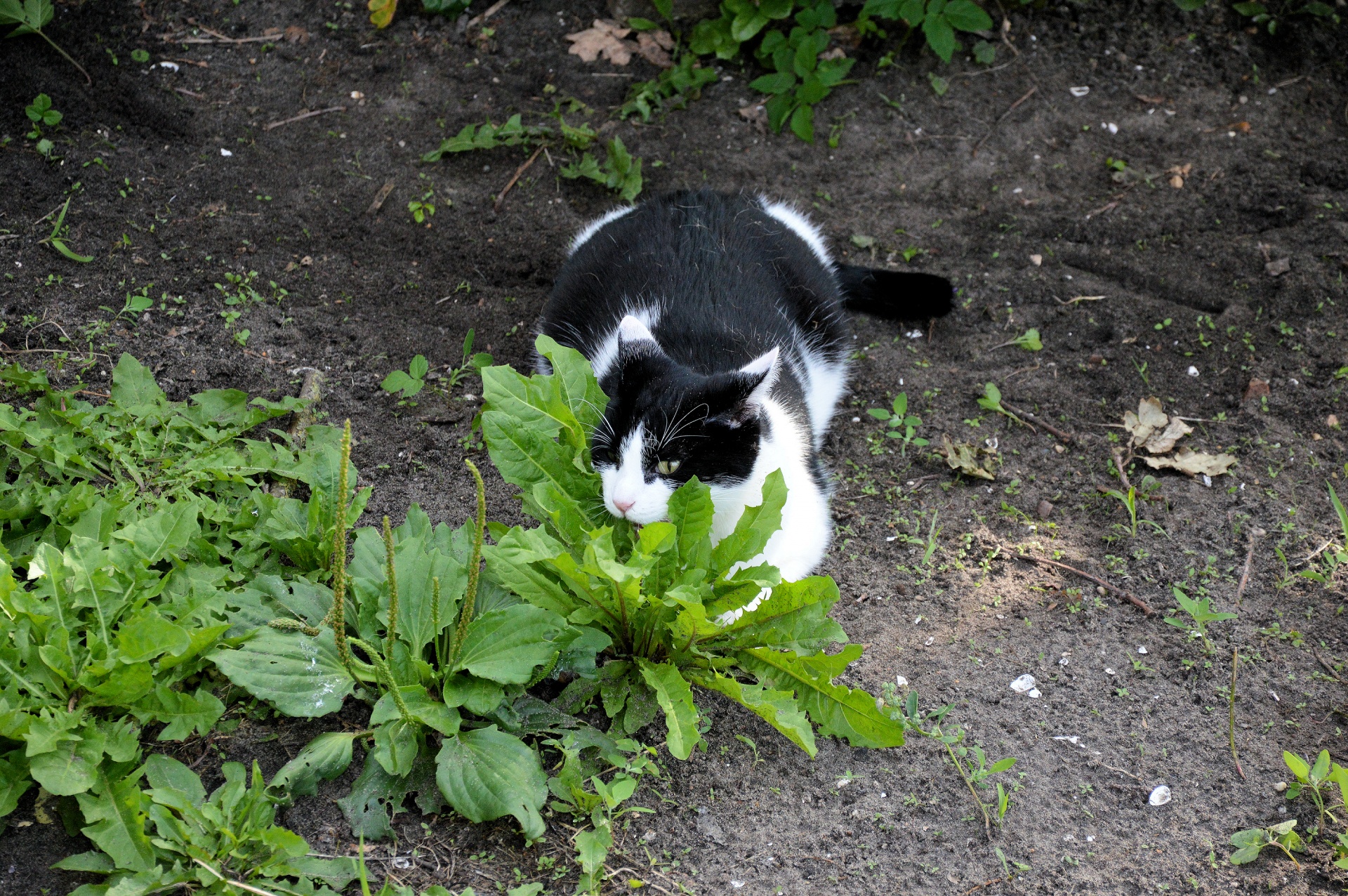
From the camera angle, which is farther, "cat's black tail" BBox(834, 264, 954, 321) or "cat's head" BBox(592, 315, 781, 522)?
"cat's black tail" BBox(834, 264, 954, 321)

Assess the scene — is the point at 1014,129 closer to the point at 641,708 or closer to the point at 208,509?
the point at 641,708

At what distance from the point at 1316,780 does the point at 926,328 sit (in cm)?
193

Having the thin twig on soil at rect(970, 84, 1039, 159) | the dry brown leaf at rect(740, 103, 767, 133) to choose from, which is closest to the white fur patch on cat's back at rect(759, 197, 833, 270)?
the dry brown leaf at rect(740, 103, 767, 133)

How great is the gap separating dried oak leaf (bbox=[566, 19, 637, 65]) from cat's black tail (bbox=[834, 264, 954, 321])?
60.1 inches

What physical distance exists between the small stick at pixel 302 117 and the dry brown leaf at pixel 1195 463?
3.33 m

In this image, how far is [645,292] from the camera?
2.93m

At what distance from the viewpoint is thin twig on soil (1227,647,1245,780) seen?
7.27 ft

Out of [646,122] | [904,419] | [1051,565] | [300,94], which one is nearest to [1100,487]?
[1051,565]

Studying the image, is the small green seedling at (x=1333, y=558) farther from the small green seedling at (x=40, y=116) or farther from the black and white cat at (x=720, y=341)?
the small green seedling at (x=40, y=116)

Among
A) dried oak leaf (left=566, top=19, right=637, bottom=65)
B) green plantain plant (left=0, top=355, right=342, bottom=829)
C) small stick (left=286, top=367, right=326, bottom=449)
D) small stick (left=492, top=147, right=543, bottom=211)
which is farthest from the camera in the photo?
dried oak leaf (left=566, top=19, right=637, bottom=65)

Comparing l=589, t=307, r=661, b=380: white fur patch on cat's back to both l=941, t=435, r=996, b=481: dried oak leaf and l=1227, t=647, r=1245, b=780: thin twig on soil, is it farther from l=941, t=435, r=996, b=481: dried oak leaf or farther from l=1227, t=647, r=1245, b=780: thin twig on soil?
l=1227, t=647, r=1245, b=780: thin twig on soil

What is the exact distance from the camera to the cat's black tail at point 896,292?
11.2ft

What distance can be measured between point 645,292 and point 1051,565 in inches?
56.5

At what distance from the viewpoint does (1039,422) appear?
10.4 feet
